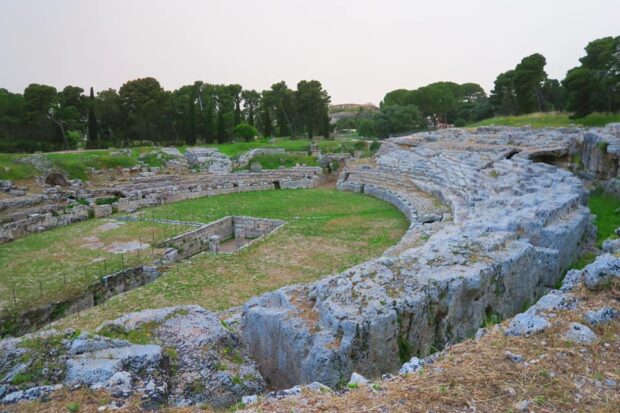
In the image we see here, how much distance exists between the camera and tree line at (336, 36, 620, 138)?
30.6 m

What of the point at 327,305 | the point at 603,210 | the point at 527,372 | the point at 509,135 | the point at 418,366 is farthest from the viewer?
the point at 509,135

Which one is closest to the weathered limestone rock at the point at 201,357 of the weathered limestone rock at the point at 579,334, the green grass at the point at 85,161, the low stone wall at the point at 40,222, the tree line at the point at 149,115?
the weathered limestone rock at the point at 579,334

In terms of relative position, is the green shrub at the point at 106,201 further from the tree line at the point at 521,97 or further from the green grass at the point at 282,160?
the tree line at the point at 521,97

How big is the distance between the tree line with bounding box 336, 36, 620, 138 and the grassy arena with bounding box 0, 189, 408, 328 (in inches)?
773

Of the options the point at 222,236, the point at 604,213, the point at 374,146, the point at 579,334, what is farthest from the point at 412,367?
the point at 374,146

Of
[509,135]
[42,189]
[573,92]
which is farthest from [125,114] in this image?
[573,92]

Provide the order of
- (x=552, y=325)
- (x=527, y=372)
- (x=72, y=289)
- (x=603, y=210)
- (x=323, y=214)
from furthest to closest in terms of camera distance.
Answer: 1. (x=323, y=214)
2. (x=603, y=210)
3. (x=72, y=289)
4. (x=552, y=325)
5. (x=527, y=372)

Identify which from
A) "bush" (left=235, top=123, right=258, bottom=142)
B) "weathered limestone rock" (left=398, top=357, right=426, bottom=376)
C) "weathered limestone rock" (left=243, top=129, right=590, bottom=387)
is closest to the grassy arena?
"weathered limestone rock" (left=243, top=129, right=590, bottom=387)

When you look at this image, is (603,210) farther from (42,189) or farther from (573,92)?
(42,189)

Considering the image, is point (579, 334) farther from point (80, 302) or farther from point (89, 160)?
point (89, 160)

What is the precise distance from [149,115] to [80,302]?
121ft

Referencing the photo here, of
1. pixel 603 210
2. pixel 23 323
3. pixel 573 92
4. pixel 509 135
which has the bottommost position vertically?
pixel 23 323

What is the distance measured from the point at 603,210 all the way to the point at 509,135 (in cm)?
1335

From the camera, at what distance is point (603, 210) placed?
15125mm
